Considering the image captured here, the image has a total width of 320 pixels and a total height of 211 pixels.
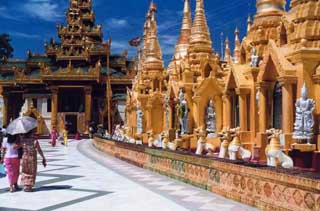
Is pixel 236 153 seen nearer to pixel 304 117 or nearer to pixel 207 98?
pixel 304 117

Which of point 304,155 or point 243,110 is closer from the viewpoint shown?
point 304,155

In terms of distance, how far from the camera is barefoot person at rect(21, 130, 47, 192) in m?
10.7

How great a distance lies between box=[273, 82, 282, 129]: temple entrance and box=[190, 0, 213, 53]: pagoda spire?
338 inches

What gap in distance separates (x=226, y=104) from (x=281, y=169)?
31.4ft

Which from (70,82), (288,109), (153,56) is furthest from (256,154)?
(70,82)

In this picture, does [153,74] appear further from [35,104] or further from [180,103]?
[35,104]

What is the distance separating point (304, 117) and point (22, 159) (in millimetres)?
6124

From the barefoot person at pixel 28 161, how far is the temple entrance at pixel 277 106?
6113mm

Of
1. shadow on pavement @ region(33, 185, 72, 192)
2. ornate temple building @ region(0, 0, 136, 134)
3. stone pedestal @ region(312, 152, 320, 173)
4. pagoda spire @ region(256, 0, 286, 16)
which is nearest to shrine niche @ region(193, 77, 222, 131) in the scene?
pagoda spire @ region(256, 0, 286, 16)

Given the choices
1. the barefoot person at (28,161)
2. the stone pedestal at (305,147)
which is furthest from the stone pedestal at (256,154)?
the barefoot person at (28,161)

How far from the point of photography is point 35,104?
54.8 meters

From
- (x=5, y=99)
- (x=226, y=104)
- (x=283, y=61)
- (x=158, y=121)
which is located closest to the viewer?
(x=283, y=61)

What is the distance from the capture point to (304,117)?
10.5m

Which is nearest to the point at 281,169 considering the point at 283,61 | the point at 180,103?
the point at 283,61
